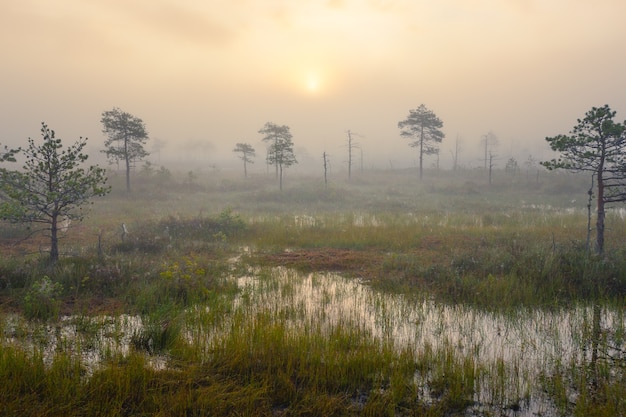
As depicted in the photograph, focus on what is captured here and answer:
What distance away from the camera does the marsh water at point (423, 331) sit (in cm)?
461

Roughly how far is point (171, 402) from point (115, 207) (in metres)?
25.1

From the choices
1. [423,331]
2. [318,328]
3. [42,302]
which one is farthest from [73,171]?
[423,331]

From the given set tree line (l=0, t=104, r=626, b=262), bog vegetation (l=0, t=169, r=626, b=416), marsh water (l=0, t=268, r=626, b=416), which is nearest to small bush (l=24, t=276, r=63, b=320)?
bog vegetation (l=0, t=169, r=626, b=416)

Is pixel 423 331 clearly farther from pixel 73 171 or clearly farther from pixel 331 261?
pixel 73 171

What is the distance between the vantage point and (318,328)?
5969 mm

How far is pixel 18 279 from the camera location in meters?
8.19

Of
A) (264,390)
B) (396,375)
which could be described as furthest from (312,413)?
(396,375)

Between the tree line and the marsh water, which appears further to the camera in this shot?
the tree line

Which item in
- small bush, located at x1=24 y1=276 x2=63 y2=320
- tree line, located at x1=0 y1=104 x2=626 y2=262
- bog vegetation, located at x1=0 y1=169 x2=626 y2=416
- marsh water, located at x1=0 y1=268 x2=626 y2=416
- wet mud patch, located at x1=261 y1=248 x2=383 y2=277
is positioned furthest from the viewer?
wet mud patch, located at x1=261 y1=248 x2=383 y2=277

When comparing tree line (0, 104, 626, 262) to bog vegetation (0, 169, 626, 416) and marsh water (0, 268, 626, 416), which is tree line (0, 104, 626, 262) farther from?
marsh water (0, 268, 626, 416)

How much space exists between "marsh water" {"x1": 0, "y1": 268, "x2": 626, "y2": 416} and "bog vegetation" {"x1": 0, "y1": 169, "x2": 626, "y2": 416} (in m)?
0.04

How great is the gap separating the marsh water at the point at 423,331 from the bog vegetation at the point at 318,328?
0.04m

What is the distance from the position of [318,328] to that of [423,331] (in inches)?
78.1

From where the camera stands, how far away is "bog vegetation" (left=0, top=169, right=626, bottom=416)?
4.00 metres
